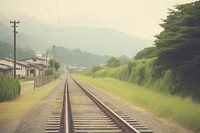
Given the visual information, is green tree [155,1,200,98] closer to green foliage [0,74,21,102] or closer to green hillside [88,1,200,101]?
green hillside [88,1,200,101]

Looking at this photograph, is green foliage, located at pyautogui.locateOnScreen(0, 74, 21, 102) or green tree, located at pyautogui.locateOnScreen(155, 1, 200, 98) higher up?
green tree, located at pyautogui.locateOnScreen(155, 1, 200, 98)

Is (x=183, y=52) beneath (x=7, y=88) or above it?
above

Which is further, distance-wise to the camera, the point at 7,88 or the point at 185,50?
→ the point at 7,88

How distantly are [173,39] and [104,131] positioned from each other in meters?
9.63

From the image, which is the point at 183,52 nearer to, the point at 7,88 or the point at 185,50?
the point at 185,50

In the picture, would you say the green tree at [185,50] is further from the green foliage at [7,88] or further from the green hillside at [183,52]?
the green foliage at [7,88]

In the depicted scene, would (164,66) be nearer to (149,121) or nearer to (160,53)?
(160,53)

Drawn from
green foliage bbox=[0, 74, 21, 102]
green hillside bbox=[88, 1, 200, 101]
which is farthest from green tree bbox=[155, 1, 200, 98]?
green foliage bbox=[0, 74, 21, 102]

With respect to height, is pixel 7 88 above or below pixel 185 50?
below

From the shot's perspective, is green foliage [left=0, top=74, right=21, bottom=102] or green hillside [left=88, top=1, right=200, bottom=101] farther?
green foliage [left=0, top=74, right=21, bottom=102]

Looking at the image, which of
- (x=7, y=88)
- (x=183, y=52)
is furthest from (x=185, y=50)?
(x=7, y=88)

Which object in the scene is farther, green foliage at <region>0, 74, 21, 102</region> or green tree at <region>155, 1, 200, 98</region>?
green foliage at <region>0, 74, 21, 102</region>

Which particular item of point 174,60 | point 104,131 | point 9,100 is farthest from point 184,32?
point 9,100

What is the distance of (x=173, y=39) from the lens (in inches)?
757
